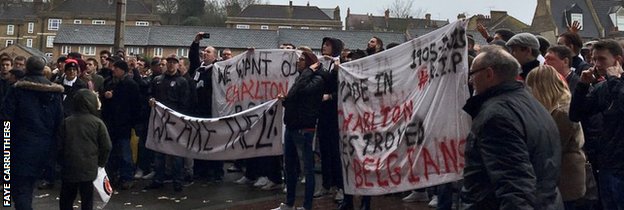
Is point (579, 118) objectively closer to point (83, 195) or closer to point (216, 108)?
point (83, 195)

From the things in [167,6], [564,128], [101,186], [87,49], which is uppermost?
[167,6]

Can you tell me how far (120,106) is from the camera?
37.6 feet

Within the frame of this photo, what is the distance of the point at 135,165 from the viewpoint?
12680mm

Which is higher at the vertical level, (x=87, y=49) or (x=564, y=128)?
(x=87, y=49)

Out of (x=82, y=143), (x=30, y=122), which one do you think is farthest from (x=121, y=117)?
(x=82, y=143)

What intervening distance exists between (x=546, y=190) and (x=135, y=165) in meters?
9.35

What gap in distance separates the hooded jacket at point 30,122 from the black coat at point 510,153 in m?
5.63

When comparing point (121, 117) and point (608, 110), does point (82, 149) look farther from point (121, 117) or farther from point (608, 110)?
point (608, 110)

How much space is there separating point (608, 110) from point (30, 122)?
611 centimetres

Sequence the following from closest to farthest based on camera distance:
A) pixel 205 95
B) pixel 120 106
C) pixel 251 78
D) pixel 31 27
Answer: pixel 120 106, pixel 251 78, pixel 205 95, pixel 31 27

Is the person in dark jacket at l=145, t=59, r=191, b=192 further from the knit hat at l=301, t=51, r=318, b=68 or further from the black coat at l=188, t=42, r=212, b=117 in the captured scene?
the knit hat at l=301, t=51, r=318, b=68

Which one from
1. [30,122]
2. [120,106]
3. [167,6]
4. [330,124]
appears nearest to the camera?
[30,122]

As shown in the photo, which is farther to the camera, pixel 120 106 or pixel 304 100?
pixel 120 106

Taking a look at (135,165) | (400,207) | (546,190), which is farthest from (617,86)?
(135,165)
